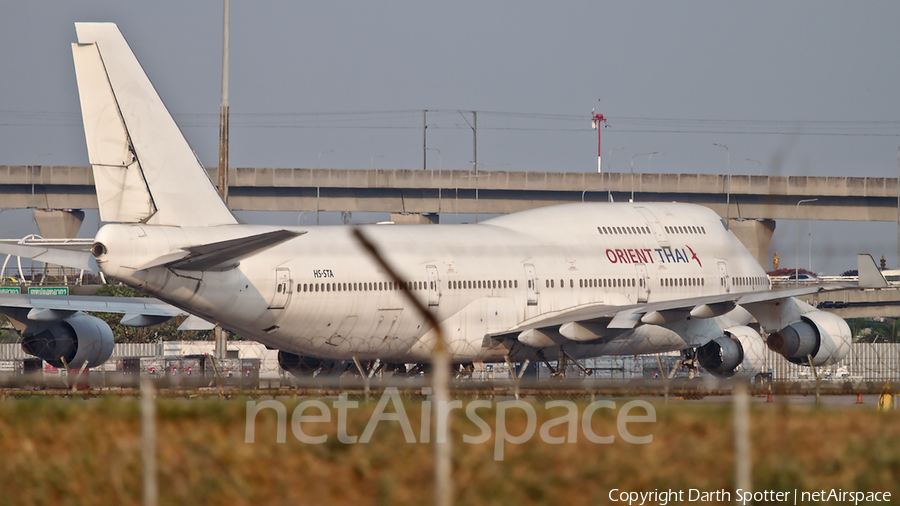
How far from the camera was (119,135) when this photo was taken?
2525 cm

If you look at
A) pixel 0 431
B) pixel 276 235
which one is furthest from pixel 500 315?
pixel 0 431

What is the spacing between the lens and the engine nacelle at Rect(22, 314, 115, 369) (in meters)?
31.2

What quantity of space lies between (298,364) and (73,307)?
699 cm

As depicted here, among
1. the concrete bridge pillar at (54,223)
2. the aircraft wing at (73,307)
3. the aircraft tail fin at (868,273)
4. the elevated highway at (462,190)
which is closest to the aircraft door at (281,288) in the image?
the aircraft wing at (73,307)

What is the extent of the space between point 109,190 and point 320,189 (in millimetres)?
64142

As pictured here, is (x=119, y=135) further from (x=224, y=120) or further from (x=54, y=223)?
(x=54, y=223)

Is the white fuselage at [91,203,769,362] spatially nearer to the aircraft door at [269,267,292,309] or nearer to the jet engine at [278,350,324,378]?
the aircraft door at [269,267,292,309]

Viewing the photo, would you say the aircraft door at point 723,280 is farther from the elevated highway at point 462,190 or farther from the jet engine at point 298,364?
the elevated highway at point 462,190

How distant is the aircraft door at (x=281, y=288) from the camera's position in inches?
1045

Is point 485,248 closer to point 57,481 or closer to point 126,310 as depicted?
point 126,310

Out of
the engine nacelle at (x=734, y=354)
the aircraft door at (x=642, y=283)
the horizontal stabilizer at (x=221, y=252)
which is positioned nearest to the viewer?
the horizontal stabilizer at (x=221, y=252)

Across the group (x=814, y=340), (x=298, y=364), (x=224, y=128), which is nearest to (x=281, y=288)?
(x=298, y=364)

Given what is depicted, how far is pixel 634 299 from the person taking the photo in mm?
35125

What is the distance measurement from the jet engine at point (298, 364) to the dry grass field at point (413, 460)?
72.0 feet
